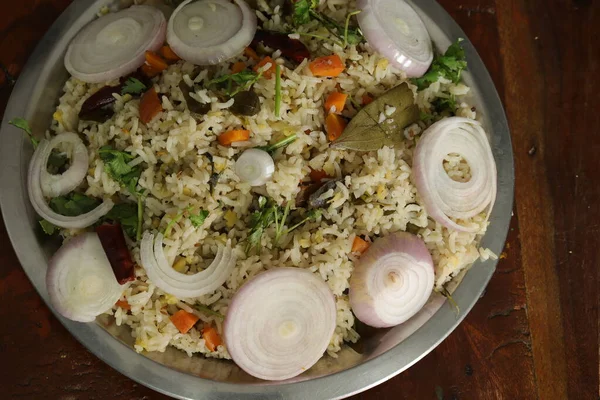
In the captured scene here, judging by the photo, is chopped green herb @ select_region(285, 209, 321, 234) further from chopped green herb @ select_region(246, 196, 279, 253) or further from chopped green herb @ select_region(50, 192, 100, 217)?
chopped green herb @ select_region(50, 192, 100, 217)

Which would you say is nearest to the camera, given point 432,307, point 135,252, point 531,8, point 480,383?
point 135,252

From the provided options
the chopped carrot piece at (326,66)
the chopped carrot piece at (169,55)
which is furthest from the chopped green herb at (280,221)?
the chopped carrot piece at (169,55)

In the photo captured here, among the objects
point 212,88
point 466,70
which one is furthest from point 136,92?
point 466,70

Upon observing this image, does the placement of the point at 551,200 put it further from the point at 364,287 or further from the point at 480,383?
the point at 364,287

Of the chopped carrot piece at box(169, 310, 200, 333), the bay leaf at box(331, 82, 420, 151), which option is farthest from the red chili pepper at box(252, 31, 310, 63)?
the chopped carrot piece at box(169, 310, 200, 333)

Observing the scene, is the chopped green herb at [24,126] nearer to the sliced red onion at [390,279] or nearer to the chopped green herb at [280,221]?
the chopped green herb at [280,221]
